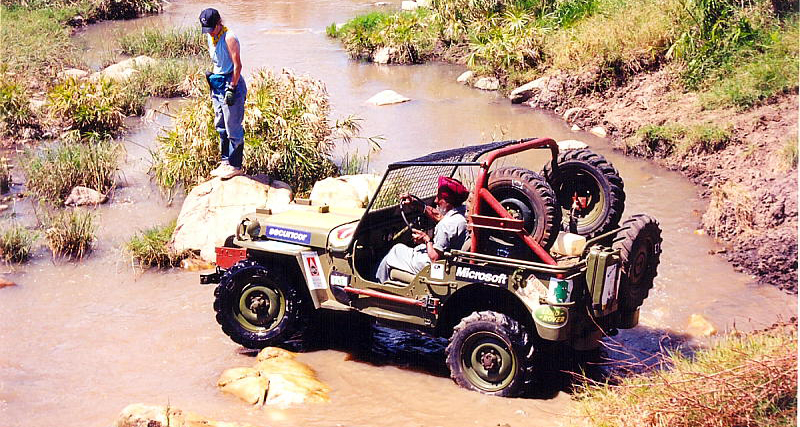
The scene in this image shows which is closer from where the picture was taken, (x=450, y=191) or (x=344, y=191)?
(x=450, y=191)

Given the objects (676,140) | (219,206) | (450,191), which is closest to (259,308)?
(450,191)

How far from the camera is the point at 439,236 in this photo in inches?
262

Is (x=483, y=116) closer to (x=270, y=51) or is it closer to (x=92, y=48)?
(x=270, y=51)

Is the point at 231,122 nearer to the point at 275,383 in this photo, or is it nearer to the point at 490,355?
the point at 275,383

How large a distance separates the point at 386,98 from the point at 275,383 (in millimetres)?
11338

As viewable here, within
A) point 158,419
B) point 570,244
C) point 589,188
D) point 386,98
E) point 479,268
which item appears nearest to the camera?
point 158,419

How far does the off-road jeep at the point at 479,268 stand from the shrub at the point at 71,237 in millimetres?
3311

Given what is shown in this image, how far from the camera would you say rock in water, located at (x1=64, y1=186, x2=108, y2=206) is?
12.0m

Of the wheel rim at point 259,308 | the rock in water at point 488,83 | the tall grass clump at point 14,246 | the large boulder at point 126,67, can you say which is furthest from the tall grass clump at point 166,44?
the wheel rim at point 259,308

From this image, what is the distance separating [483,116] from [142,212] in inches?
266

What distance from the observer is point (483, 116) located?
16.3m

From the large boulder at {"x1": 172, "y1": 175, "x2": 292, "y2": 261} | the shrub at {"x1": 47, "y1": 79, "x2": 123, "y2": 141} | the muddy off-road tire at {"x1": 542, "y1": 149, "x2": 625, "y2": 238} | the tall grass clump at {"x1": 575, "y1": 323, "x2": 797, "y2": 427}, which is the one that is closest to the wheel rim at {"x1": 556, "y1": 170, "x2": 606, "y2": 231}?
the muddy off-road tire at {"x1": 542, "y1": 149, "x2": 625, "y2": 238}

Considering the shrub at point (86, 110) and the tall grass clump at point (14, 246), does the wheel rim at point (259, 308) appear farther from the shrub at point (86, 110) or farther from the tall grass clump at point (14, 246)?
the shrub at point (86, 110)

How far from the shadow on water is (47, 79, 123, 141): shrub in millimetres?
7964
